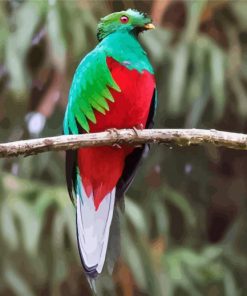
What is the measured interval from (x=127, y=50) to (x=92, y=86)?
7 cm

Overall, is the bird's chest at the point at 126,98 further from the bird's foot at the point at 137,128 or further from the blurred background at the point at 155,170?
the blurred background at the point at 155,170

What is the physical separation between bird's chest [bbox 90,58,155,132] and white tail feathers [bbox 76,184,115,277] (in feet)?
0.27

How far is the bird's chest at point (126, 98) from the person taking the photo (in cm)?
97

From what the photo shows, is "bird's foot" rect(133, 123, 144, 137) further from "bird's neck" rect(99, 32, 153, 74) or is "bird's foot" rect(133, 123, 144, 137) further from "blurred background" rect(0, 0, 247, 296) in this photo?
"blurred background" rect(0, 0, 247, 296)

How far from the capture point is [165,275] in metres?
2.25

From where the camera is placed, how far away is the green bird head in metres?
0.88

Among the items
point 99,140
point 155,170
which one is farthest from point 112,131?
point 155,170

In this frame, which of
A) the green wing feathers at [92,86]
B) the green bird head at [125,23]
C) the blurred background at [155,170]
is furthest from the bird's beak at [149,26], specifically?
the blurred background at [155,170]

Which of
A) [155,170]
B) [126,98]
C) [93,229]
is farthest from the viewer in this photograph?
[155,170]

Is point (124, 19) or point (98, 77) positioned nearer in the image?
point (124, 19)

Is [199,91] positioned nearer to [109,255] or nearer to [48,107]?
[48,107]

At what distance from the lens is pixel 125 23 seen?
883 mm

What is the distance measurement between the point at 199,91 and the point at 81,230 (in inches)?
55.8

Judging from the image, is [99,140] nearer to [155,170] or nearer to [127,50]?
[127,50]
